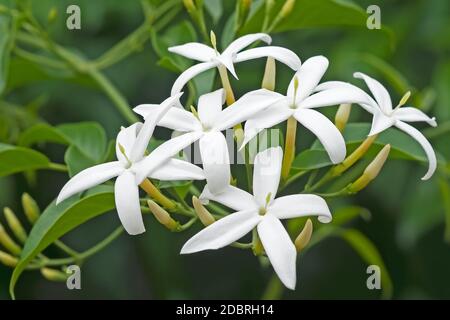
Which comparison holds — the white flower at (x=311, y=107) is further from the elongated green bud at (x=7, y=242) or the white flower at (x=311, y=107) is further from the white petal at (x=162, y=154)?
the elongated green bud at (x=7, y=242)

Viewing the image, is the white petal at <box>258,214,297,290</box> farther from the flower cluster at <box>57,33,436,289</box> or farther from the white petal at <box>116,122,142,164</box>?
the white petal at <box>116,122,142,164</box>

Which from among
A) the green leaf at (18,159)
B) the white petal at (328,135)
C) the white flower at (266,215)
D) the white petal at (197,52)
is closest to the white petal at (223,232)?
the white flower at (266,215)

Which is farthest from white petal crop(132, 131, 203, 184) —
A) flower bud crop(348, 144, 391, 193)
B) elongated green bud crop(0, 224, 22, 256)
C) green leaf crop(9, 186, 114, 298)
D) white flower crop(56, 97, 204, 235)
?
elongated green bud crop(0, 224, 22, 256)

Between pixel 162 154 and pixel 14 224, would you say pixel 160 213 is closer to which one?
pixel 162 154

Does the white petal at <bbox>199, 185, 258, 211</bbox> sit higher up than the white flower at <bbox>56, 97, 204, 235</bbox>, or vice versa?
A: the white flower at <bbox>56, 97, 204, 235</bbox>

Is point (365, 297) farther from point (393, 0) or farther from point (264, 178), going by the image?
point (264, 178)

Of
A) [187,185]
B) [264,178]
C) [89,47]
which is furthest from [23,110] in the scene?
[264,178]

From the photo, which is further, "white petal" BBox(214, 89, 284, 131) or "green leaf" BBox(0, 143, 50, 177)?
"green leaf" BBox(0, 143, 50, 177)

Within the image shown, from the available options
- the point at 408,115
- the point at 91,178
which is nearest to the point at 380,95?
the point at 408,115
